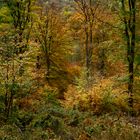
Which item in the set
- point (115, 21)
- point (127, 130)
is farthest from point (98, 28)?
point (127, 130)

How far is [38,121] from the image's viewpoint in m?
13.6

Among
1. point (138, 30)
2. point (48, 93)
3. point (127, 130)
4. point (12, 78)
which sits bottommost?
point (48, 93)

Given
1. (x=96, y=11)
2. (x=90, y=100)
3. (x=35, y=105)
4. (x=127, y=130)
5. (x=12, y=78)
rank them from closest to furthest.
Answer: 1. (x=127, y=130)
2. (x=12, y=78)
3. (x=35, y=105)
4. (x=90, y=100)
5. (x=96, y=11)

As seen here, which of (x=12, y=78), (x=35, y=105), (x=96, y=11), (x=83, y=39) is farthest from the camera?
(x=83, y=39)

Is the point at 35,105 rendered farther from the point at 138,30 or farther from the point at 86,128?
the point at 138,30

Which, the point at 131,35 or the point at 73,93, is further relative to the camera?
the point at 73,93

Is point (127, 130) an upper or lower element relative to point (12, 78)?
lower

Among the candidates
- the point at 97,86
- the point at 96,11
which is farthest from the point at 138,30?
the point at 96,11

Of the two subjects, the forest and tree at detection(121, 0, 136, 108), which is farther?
tree at detection(121, 0, 136, 108)

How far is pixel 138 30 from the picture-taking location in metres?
17.8

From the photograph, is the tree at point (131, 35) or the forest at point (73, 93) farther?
the tree at point (131, 35)

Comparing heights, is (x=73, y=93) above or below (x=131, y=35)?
below

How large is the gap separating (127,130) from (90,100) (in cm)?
759

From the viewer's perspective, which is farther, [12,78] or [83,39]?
[83,39]
